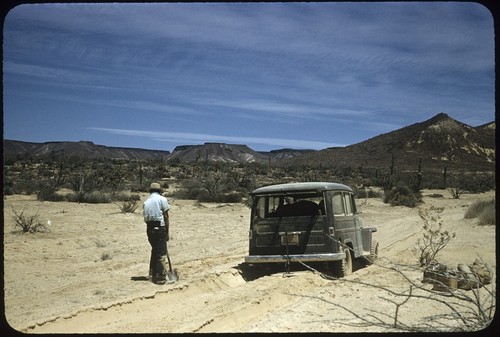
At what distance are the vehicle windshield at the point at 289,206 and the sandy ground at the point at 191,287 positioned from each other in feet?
3.72

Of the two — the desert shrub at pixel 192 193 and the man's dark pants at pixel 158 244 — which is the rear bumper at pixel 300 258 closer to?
the man's dark pants at pixel 158 244

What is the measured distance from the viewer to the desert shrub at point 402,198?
3225cm

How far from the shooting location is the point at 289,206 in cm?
1033

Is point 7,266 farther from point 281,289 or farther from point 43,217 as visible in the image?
point 43,217

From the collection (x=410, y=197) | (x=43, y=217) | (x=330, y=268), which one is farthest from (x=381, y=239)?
(x=410, y=197)

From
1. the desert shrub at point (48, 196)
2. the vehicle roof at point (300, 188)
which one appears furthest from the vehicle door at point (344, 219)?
the desert shrub at point (48, 196)

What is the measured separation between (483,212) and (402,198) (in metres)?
12.5

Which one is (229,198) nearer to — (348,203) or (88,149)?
(348,203)

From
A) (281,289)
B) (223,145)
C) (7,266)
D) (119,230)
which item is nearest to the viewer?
(281,289)

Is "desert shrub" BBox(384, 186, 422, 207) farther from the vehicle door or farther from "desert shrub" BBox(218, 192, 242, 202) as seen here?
the vehicle door

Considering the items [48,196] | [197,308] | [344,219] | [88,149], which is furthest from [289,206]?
[88,149]

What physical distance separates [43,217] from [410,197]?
2213 centimetres

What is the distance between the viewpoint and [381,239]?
16.7 meters

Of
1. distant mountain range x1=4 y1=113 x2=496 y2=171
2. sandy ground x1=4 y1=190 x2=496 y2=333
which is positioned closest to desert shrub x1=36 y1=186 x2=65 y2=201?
sandy ground x1=4 y1=190 x2=496 y2=333
